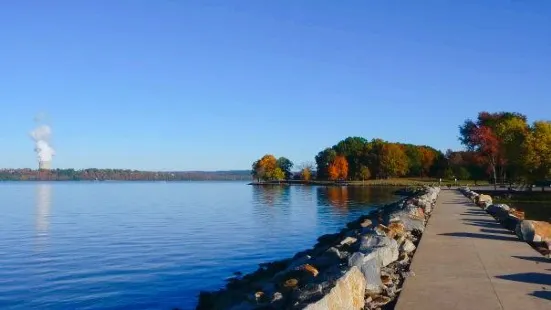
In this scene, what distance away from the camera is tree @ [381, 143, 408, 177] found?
123062mm

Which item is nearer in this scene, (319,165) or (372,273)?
(372,273)

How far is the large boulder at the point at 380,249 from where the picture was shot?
11.3 meters

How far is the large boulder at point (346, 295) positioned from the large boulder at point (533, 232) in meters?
9.34

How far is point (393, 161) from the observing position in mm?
122688

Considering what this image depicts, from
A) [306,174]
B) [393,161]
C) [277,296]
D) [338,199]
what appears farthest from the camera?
[306,174]

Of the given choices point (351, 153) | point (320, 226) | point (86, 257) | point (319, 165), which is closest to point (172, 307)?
point (86, 257)

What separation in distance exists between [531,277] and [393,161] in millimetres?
114782

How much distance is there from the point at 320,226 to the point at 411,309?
83.4 ft

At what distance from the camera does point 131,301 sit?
14.3 m

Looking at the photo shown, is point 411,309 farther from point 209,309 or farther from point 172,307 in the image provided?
point 172,307

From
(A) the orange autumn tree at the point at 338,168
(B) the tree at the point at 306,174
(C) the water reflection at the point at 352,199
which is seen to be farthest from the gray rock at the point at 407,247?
(B) the tree at the point at 306,174

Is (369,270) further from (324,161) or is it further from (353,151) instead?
(324,161)

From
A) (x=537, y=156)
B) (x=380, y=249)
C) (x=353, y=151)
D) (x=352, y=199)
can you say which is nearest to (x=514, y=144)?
(x=537, y=156)

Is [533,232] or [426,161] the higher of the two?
[426,161]
